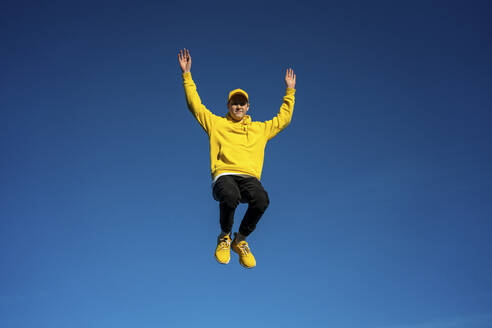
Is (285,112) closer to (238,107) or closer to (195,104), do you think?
(238,107)

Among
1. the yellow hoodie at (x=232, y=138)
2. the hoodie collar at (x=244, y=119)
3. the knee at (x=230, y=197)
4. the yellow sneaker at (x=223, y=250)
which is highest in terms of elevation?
the hoodie collar at (x=244, y=119)

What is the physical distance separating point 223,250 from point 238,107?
271cm

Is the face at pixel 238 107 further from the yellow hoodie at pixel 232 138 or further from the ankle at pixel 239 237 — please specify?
the ankle at pixel 239 237

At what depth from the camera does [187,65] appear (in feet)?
29.0

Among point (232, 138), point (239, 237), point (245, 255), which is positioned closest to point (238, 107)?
point (232, 138)

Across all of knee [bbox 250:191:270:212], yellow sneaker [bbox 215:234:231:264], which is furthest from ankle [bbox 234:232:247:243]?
knee [bbox 250:191:270:212]

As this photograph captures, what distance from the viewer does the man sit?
815 centimetres

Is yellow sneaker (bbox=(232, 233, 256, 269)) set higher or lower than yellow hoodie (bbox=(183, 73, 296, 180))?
lower

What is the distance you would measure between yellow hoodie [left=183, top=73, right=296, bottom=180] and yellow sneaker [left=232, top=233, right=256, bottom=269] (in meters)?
1.50

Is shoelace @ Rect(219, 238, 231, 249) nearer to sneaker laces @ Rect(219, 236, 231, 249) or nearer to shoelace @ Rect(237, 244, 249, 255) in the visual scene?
sneaker laces @ Rect(219, 236, 231, 249)

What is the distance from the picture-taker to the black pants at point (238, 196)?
25.9 ft

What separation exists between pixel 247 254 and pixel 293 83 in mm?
3554

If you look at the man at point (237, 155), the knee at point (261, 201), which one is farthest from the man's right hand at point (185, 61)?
the knee at point (261, 201)

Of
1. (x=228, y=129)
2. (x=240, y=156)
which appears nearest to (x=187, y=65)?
(x=228, y=129)
